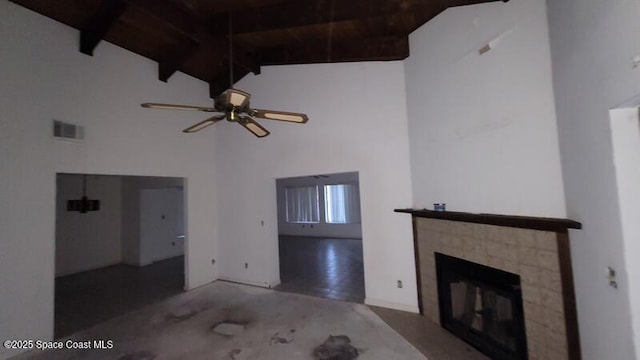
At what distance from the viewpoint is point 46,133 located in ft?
10.4

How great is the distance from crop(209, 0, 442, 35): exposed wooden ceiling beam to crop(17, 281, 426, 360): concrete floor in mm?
3888

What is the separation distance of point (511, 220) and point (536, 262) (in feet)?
1.25

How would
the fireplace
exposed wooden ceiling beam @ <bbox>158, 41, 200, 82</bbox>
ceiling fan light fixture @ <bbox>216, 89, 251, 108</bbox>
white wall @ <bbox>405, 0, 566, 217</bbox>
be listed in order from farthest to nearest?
exposed wooden ceiling beam @ <bbox>158, 41, 200, 82</bbox> < the fireplace < white wall @ <bbox>405, 0, 566, 217</bbox> < ceiling fan light fixture @ <bbox>216, 89, 251, 108</bbox>

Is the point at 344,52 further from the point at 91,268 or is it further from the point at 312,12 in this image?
the point at 91,268

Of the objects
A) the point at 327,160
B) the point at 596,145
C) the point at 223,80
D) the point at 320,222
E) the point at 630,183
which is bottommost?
the point at 320,222

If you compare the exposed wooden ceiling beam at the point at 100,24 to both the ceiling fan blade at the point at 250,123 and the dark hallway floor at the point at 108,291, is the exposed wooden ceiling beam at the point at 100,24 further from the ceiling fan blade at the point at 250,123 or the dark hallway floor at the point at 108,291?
the dark hallway floor at the point at 108,291

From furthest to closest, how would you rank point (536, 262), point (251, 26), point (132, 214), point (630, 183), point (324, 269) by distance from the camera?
point (132, 214), point (324, 269), point (251, 26), point (536, 262), point (630, 183)

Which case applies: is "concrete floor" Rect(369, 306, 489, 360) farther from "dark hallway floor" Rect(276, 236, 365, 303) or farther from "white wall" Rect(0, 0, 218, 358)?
"white wall" Rect(0, 0, 218, 358)

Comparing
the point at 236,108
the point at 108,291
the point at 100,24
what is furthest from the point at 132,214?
the point at 236,108

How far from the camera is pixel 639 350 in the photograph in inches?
55.9

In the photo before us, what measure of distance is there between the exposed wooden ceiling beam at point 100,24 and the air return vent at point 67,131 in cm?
107

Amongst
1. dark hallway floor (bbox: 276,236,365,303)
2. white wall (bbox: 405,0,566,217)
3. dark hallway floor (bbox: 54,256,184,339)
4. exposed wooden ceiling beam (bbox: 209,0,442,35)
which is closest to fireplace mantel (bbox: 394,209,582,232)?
white wall (bbox: 405,0,566,217)

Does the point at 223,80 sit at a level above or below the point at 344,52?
above

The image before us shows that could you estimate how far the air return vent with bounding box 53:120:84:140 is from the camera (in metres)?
3.26
